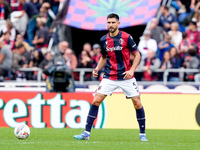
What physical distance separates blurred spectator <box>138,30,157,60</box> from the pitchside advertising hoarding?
3490mm

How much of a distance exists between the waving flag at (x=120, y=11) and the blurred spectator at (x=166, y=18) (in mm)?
594

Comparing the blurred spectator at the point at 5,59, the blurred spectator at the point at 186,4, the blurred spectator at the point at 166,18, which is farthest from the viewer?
the blurred spectator at the point at 186,4

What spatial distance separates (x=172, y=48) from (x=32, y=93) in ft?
16.7

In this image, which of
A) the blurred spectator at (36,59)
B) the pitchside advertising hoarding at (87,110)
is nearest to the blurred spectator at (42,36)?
the blurred spectator at (36,59)

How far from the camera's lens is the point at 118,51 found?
8.88 meters

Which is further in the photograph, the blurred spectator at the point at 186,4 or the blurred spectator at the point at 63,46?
the blurred spectator at the point at 186,4

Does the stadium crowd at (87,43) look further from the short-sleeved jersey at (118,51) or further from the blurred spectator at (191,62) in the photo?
the short-sleeved jersey at (118,51)

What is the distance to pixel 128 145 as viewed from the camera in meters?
8.27

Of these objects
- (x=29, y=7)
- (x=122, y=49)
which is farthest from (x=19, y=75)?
(x=122, y=49)

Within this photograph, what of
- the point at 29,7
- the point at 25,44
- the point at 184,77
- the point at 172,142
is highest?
the point at 29,7

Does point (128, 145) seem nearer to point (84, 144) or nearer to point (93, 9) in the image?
point (84, 144)

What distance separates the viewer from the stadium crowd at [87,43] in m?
15.9

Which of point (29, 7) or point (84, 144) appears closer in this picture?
point (84, 144)

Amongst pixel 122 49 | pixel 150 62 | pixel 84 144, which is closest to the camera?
pixel 84 144
